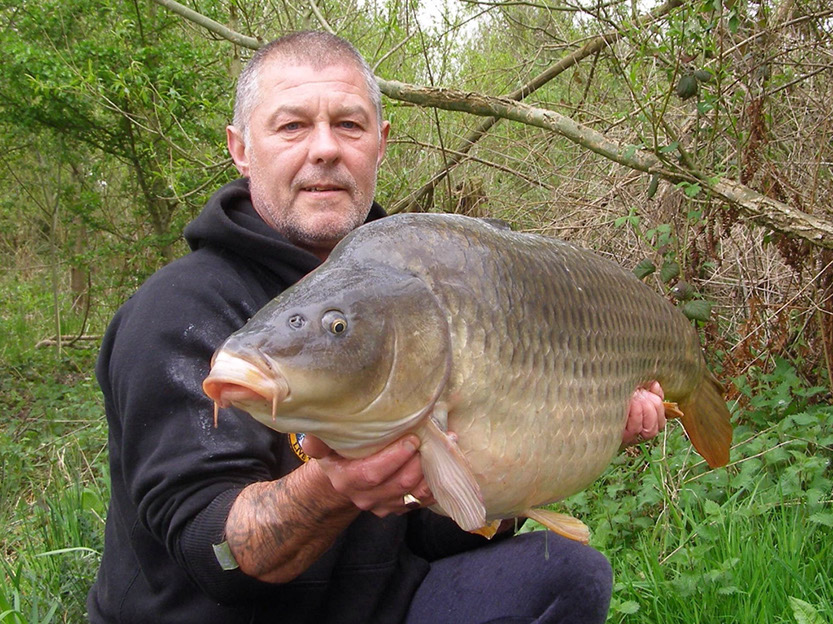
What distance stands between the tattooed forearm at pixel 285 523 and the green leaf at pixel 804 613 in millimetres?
948

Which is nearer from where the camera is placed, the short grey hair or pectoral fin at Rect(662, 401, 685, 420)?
pectoral fin at Rect(662, 401, 685, 420)

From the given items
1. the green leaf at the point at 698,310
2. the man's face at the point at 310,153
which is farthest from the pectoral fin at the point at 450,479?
the green leaf at the point at 698,310

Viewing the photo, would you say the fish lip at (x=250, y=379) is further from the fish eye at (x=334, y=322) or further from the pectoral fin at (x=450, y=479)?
the pectoral fin at (x=450, y=479)

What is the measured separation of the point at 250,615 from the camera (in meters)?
1.49

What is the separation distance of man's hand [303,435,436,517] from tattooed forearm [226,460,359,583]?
0.18 ft

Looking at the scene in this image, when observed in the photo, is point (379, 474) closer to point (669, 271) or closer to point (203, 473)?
point (203, 473)

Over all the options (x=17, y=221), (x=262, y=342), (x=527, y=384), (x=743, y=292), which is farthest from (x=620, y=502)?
(x=17, y=221)

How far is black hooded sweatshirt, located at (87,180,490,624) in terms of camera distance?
134 cm

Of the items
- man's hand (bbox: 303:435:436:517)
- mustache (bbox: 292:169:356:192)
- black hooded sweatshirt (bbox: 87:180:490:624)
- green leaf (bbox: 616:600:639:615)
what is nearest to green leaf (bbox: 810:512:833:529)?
green leaf (bbox: 616:600:639:615)

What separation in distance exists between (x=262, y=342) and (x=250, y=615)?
2.46 ft

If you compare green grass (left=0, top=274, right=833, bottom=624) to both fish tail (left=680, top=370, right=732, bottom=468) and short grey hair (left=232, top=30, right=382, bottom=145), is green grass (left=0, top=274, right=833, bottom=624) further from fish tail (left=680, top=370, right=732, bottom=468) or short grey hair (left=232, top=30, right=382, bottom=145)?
short grey hair (left=232, top=30, right=382, bottom=145)

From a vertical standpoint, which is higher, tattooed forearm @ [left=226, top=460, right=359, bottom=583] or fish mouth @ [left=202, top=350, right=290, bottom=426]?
fish mouth @ [left=202, top=350, right=290, bottom=426]

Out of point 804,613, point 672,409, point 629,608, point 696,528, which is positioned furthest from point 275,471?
point 696,528

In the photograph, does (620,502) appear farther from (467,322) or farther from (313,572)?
(467,322)
